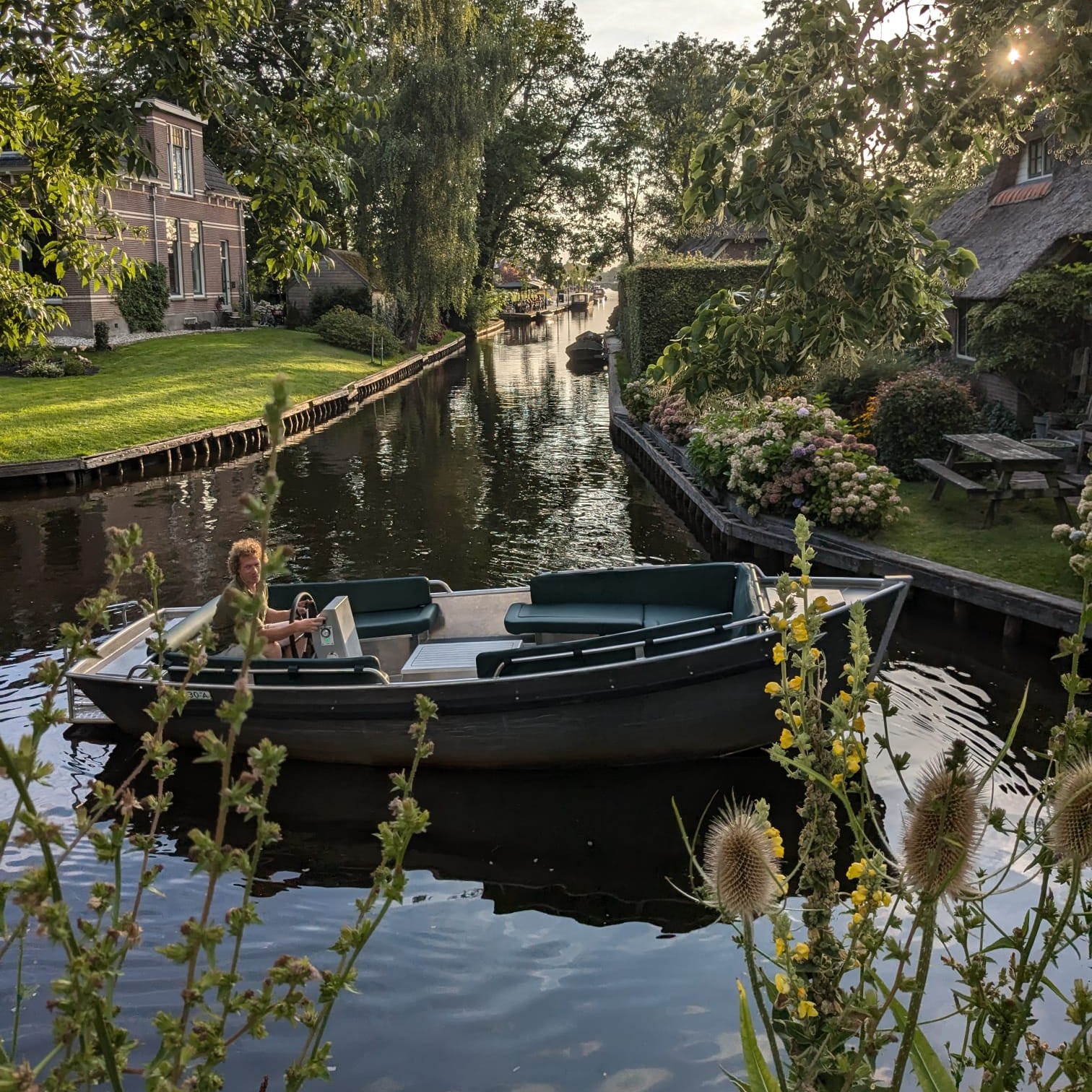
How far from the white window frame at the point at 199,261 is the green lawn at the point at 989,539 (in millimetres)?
33051

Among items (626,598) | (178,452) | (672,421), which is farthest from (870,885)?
(178,452)

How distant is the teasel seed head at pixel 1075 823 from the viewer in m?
1.90

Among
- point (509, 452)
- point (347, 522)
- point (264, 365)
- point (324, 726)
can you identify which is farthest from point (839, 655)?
point (264, 365)

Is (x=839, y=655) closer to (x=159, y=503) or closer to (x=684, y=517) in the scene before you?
(x=684, y=517)

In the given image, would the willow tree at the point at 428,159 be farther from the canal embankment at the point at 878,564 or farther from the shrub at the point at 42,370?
the canal embankment at the point at 878,564

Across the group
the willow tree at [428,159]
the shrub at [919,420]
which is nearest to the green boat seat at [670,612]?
the shrub at [919,420]

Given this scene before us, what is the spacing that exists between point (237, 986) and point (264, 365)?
95.6 feet

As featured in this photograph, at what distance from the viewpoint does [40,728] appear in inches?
70.5

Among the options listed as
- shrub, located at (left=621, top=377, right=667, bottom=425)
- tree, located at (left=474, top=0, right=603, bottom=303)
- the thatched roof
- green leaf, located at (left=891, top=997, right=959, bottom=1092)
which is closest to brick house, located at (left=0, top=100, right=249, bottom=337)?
tree, located at (left=474, top=0, right=603, bottom=303)

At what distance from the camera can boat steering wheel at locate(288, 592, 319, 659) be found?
927cm

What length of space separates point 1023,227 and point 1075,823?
67.1 ft

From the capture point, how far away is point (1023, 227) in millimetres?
19688

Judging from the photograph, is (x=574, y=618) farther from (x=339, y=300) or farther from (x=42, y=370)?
(x=339, y=300)

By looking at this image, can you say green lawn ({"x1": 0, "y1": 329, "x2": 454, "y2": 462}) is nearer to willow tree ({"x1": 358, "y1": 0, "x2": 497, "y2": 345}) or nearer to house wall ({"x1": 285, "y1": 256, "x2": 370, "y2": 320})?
willow tree ({"x1": 358, "y1": 0, "x2": 497, "y2": 345})
